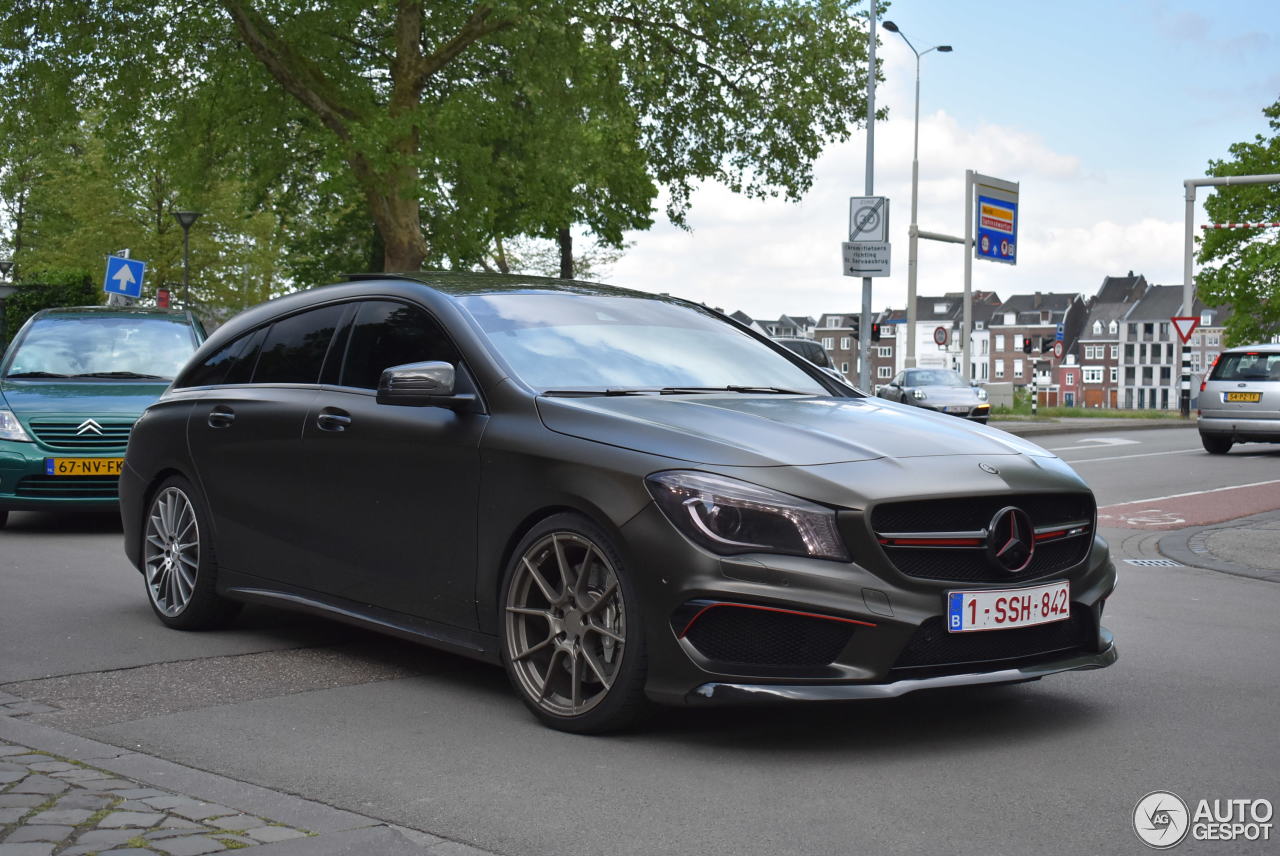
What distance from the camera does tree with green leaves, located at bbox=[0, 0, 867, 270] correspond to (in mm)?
26812

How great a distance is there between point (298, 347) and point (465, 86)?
2378cm

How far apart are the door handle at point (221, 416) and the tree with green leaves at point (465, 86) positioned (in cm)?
1975

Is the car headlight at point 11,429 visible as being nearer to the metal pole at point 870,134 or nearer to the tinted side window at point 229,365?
the tinted side window at point 229,365

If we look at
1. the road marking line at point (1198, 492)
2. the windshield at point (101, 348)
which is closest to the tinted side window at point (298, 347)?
the windshield at point (101, 348)

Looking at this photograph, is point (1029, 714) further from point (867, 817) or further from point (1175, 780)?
point (867, 817)

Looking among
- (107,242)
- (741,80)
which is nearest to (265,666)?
(741,80)

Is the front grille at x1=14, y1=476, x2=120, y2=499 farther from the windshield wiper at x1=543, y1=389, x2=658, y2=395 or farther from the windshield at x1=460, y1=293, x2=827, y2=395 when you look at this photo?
the windshield wiper at x1=543, y1=389, x2=658, y2=395

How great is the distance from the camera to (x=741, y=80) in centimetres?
3403

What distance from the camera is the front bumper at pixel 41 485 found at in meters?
10.8

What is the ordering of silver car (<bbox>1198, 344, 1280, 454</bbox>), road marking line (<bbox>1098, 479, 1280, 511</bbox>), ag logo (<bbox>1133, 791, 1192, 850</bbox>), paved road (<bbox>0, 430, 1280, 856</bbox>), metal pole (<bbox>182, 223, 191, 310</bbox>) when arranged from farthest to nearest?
1. metal pole (<bbox>182, 223, 191, 310</bbox>)
2. silver car (<bbox>1198, 344, 1280, 454</bbox>)
3. road marking line (<bbox>1098, 479, 1280, 511</bbox>)
4. paved road (<bbox>0, 430, 1280, 856</bbox>)
5. ag logo (<bbox>1133, 791, 1192, 850</bbox>)

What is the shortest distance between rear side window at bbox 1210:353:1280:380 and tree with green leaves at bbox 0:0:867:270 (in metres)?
11.6

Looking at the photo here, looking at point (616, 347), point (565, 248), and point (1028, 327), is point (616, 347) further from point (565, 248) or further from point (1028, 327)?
point (1028, 327)

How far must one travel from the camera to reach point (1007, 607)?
4.69 metres

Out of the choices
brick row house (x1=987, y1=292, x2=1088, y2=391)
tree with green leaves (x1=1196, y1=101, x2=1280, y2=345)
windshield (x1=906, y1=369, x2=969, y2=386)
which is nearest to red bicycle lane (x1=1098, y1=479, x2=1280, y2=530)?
windshield (x1=906, y1=369, x2=969, y2=386)
